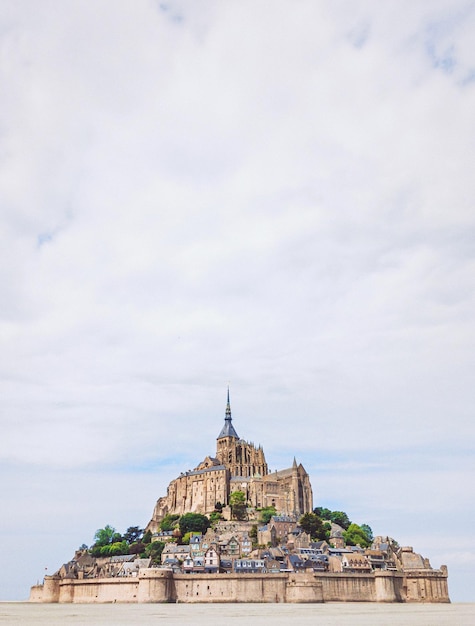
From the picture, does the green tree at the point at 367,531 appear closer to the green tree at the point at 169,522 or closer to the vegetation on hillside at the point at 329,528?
the vegetation on hillside at the point at 329,528

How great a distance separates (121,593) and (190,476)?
5329cm

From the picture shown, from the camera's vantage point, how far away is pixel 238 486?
12338 cm

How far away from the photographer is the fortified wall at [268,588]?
7219cm

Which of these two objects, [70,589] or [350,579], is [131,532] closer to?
[70,589]

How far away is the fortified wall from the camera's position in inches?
2842

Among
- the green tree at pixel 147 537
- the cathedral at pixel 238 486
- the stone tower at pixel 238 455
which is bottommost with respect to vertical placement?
the green tree at pixel 147 537

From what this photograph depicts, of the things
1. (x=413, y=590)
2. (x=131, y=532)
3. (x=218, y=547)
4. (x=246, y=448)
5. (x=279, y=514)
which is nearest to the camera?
(x=413, y=590)

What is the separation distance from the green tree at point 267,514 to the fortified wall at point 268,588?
35657mm

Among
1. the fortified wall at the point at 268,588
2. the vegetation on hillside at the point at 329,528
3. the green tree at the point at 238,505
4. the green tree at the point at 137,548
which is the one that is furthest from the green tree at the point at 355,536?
the green tree at the point at 137,548

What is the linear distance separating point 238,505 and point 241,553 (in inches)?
844
